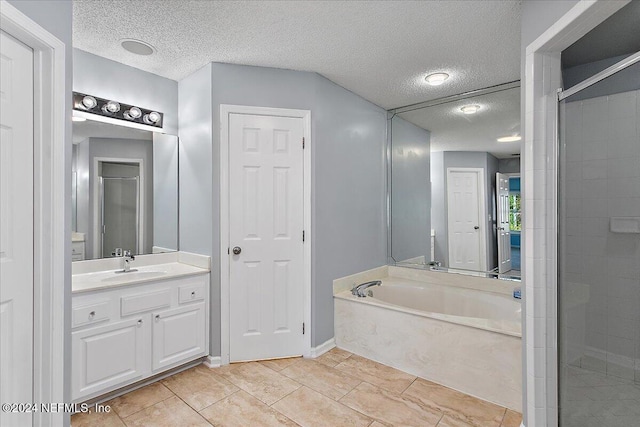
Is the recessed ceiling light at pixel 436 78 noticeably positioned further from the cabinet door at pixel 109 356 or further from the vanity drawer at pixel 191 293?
the cabinet door at pixel 109 356

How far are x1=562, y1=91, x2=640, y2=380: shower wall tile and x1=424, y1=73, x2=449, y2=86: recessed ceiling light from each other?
1.33 metres

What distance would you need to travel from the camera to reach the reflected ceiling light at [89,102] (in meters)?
2.41

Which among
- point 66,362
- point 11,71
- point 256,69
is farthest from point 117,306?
point 256,69

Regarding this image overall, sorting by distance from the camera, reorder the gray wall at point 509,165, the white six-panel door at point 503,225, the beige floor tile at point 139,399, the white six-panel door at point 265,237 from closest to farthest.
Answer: the beige floor tile at point 139,399 < the white six-panel door at point 265,237 < the gray wall at point 509,165 < the white six-panel door at point 503,225

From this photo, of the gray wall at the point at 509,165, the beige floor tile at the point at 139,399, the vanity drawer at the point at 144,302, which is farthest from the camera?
the gray wall at the point at 509,165

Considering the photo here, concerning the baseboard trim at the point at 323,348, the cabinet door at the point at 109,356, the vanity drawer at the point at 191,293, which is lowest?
the baseboard trim at the point at 323,348

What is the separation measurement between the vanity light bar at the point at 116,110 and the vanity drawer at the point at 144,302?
4.82 ft

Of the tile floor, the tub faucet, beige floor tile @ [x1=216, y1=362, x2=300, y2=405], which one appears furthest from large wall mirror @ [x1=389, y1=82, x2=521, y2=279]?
beige floor tile @ [x1=216, y1=362, x2=300, y2=405]

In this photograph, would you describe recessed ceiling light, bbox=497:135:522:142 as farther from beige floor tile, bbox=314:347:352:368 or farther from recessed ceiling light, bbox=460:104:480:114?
beige floor tile, bbox=314:347:352:368

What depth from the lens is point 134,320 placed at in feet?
7.25

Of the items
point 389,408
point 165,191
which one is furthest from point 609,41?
point 165,191

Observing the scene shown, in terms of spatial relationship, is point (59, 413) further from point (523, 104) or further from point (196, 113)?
point (523, 104)

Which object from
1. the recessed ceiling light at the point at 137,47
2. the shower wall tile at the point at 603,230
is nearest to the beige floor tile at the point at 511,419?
the shower wall tile at the point at 603,230

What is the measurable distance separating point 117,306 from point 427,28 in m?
2.77
